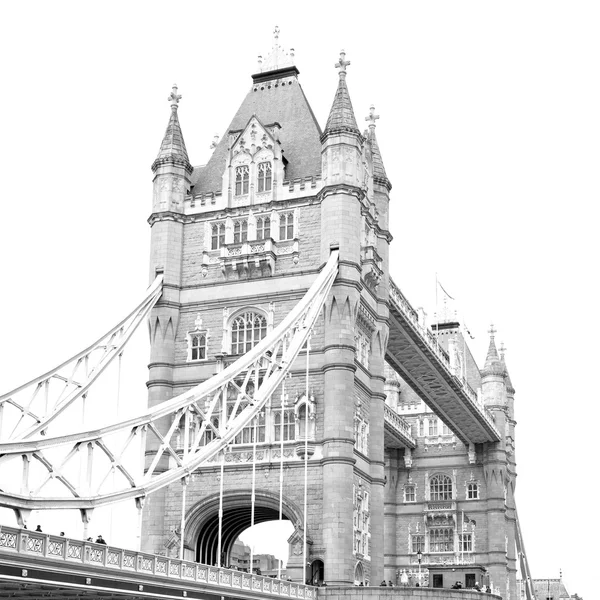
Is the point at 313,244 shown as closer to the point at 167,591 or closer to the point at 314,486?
the point at 314,486

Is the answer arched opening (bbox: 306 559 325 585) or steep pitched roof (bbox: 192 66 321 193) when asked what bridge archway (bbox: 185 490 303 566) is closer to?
arched opening (bbox: 306 559 325 585)

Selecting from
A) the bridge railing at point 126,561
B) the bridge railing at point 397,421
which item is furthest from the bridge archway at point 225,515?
the bridge railing at point 397,421

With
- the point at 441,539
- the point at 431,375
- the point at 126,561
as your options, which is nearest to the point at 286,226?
the point at 431,375

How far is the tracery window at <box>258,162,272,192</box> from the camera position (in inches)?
1957

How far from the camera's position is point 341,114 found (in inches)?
1921

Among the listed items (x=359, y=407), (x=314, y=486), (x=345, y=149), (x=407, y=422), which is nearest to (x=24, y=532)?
(x=314, y=486)

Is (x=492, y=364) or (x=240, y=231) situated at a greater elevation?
(x=492, y=364)

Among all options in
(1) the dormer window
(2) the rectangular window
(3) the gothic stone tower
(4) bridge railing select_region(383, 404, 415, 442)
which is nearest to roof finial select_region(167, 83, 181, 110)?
(3) the gothic stone tower

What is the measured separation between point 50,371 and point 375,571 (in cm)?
1631

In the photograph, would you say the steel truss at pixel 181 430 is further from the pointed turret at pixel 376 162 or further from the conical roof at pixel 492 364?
the conical roof at pixel 492 364

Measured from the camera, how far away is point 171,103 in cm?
5212

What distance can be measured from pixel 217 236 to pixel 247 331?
Result: 491 cm

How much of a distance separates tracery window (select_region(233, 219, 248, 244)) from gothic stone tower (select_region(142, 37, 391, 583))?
0.06m

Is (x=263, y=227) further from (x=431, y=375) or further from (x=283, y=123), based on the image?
(x=431, y=375)
